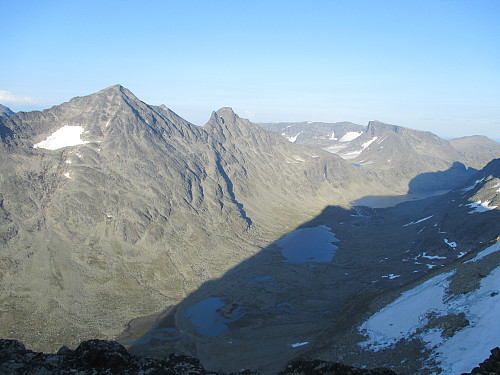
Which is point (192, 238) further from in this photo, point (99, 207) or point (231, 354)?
point (231, 354)

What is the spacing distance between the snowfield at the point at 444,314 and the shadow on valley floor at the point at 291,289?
1974 cm

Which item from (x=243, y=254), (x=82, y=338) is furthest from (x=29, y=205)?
(x=243, y=254)

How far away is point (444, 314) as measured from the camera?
53.6 meters

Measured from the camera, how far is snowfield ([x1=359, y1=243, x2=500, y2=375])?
3950 centimetres

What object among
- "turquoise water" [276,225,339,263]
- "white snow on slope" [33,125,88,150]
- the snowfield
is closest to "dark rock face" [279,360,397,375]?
the snowfield

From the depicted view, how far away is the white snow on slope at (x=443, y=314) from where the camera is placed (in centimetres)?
3934

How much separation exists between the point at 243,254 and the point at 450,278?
107943 millimetres

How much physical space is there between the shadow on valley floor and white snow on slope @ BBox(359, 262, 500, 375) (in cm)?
1972

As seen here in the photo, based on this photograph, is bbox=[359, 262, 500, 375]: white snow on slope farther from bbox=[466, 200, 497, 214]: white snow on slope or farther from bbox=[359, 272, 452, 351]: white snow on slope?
bbox=[466, 200, 497, 214]: white snow on slope

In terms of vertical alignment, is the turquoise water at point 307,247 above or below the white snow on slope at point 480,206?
below

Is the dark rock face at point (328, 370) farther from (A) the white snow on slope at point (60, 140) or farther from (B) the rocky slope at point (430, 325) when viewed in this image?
(A) the white snow on slope at point (60, 140)

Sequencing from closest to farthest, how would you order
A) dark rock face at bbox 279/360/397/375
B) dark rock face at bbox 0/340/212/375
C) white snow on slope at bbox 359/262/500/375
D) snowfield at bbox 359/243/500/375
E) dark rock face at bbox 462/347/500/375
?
dark rock face at bbox 462/347/500/375 < dark rock face at bbox 279/360/397/375 < dark rock face at bbox 0/340/212/375 < white snow on slope at bbox 359/262/500/375 < snowfield at bbox 359/243/500/375

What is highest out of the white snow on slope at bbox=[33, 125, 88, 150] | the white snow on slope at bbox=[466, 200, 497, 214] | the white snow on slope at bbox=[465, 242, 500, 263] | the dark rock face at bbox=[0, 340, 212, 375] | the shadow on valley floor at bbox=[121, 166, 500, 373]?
the white snow on slope at bbox=[33, 125, 88, 150]

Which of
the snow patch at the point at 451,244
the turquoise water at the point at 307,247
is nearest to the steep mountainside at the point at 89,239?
the turquoise water at the point at 307,247
